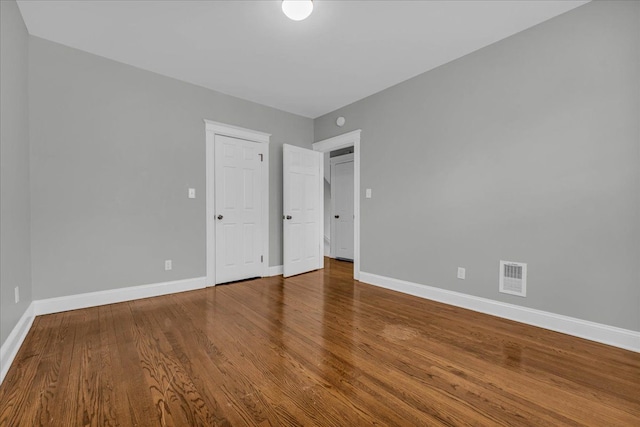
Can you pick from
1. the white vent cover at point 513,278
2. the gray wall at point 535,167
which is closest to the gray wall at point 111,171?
the gray wall at point 535,167

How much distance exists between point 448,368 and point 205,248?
10.4 ft

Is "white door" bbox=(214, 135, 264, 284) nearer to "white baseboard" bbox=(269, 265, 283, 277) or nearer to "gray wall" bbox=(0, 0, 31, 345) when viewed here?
"white baseboard" bbox=(269, 265, 283, 277)

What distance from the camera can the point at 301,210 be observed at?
4.62m

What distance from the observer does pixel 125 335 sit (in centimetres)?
233

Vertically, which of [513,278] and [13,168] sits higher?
[13,168]

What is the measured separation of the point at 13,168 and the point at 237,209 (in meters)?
2.30

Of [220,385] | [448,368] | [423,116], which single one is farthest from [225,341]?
[423,116]

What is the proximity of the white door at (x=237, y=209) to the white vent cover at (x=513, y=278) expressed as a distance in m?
3.21

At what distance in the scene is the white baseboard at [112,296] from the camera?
2770mm

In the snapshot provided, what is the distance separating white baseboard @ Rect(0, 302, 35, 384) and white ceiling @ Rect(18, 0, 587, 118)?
263 centimetres

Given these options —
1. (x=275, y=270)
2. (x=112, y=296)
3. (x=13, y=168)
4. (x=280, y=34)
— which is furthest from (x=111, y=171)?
(x=275, y=270)

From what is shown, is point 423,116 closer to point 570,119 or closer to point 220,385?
point 570,119

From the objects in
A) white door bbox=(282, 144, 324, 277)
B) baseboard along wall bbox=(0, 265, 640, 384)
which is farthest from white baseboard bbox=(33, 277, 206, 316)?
white door bbox=(282, 144, 324, 277)

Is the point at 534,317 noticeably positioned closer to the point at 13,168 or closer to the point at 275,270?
the point at 275,270
